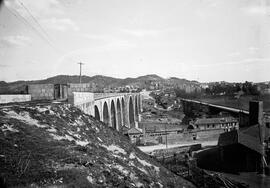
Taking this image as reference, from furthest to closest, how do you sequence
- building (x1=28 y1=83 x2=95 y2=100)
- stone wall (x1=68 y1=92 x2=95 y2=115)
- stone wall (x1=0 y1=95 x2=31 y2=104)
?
building (x1=28 y1=83 x2=95 y2=100) < stone wall (x1=68 y1=92 x2=95 y2=115) < stone wall (x1=0 y1=95 x2=31 y2=104)

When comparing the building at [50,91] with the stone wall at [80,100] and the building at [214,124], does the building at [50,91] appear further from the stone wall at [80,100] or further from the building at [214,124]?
the building at [214,124]

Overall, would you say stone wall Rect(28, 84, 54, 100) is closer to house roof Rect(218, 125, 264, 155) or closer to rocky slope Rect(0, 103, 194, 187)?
rocky slope Rect(0, 103, 194, 187)

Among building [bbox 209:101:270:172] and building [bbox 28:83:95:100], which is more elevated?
building [bbox 28:83:95:100]

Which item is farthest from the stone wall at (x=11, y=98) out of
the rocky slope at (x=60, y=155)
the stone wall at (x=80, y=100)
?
the rocky slope at (x=60, y=155)

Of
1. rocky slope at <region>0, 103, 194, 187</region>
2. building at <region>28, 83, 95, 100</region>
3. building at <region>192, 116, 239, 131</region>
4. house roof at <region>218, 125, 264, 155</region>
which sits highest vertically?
building at <region>28, 83, 95, 100</region>

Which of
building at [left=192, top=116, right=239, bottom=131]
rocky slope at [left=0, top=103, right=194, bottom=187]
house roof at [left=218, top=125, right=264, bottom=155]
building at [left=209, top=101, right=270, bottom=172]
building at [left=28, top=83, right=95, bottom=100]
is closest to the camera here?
rocky slope at [left=0, top=103, right=194, bottom=187]

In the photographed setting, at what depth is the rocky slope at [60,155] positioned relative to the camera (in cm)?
457

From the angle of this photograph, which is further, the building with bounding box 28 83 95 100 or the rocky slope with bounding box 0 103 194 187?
the building with bounding box 28 83 95 100

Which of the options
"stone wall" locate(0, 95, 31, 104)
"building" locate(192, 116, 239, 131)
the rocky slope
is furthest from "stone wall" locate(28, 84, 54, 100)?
"building" locate(192, 116, 239, 131)

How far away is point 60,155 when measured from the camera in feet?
18.2

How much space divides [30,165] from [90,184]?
151 centimetres

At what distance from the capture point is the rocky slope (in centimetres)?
457

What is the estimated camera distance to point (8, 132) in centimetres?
575

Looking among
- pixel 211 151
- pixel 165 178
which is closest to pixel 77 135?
pixel 165 178
